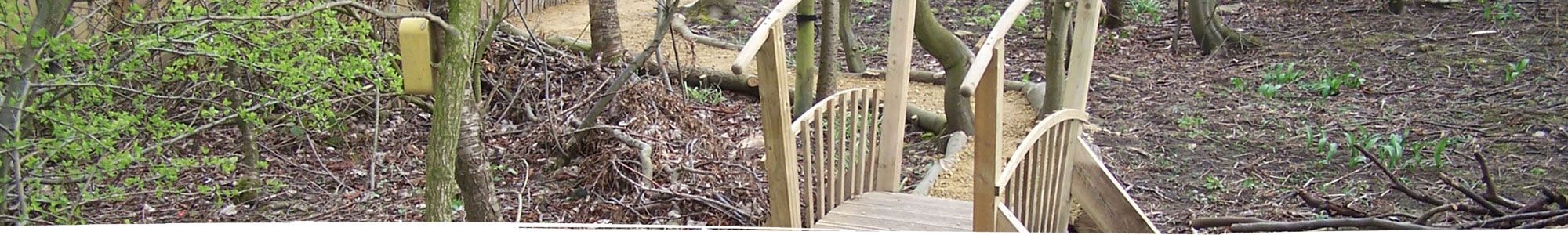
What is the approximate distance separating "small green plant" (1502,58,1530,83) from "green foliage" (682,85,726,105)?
73.7 inches

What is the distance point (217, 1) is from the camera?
1518 millimetres

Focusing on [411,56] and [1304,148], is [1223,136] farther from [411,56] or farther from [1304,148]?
[411,56]

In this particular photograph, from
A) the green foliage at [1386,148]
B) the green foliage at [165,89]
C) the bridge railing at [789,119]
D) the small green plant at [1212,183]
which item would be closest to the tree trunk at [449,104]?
the green foliage at [165,89]

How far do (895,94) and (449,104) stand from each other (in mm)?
654

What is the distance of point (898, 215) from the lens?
1.77 m

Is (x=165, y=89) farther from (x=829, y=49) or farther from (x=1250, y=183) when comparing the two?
(x=1250, y=183)

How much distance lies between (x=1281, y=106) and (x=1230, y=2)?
161 cm

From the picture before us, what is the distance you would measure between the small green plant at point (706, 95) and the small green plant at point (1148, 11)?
191 cm

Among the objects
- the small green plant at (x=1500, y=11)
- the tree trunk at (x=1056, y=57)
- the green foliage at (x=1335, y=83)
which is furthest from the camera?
the small green plant at (x=1500, y=11)

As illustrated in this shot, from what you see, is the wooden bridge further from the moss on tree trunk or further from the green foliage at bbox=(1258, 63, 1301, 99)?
the green foliage at bbox=(1258, 63, 1301, 99)

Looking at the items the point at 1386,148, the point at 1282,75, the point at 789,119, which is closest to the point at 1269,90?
the point at 1282,75

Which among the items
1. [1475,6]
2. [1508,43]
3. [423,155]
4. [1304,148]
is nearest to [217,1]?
[423,155]

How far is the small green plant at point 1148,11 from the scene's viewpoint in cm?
446

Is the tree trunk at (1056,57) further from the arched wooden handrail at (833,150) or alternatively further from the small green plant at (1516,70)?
the small green plant at (1516,70)
